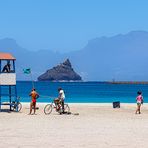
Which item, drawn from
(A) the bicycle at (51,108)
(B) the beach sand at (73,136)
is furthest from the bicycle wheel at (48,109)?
(B) the beach sand at (73,136)

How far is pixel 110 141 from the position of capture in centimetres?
1811

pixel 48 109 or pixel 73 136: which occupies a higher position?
pixel 48 109

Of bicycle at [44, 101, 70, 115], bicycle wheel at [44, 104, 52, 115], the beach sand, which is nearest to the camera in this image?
the beach sand

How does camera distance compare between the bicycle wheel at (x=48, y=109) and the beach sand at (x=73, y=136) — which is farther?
the bicycle wheel at (x=48, y=109)

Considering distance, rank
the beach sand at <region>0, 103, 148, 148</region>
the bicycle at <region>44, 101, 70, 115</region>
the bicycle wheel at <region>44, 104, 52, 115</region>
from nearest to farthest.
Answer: the beach sand at <region>0, 103, 148, 148</region>
the bicycle at <region>44, 101, 70, 115</region>
the bicycle wheel at <region>44, 104, 52, 115</region>

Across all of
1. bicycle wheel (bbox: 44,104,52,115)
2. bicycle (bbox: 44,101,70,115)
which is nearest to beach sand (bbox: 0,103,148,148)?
bicycle (bbox: 44,101,70,115)

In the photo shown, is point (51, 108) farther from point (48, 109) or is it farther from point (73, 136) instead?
point (73, 136)

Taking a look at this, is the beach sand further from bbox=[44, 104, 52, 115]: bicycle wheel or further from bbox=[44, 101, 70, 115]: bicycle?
bbox=[44, 104, 52, 115]: bicycle wheel

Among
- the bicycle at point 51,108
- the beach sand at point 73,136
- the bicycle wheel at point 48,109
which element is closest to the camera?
the beach sand at point 73,136

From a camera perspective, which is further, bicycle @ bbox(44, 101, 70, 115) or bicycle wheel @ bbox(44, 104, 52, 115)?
bicycle wheel @ bbox(44, 104, 52, 115)

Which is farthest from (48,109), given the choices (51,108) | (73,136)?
(73,136)

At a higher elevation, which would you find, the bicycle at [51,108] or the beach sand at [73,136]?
the bicycle at [51,108]

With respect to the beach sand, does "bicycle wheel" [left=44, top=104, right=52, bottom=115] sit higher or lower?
higher

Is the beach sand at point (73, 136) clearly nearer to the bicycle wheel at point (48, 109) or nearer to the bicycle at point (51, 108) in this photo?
the bicycle at point (51, 108)
